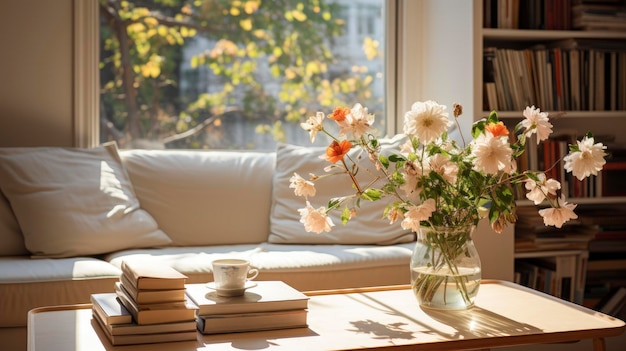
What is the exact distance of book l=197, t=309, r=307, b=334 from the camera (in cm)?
189

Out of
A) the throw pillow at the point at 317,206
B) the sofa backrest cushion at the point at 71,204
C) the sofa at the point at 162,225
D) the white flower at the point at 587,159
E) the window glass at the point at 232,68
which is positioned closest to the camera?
the white flower at the point at 587,159

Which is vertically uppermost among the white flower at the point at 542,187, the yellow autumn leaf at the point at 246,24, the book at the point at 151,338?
the yellow autumn leaf at the point at 246,24

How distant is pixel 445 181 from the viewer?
201cm

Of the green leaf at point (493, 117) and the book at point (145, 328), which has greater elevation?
the green leaf at point (493, 117)

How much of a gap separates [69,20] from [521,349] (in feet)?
7.87

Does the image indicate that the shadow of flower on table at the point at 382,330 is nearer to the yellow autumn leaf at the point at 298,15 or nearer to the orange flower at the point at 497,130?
the orange flower at the point at 497,130

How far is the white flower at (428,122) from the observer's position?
1.94m

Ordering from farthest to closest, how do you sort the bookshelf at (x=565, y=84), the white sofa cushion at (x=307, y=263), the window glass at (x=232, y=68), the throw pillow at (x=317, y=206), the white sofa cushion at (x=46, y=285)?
the window glass at (x=232, y=68) < the bookshelf at (x=565, y=84) < the throw pillow at (x=317, y=206) < the white sofa cushion at (x=307, y=263) < the white sofa cushion at (x=46, y=285)

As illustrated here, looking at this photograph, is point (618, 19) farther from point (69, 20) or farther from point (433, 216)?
point (69, 20)

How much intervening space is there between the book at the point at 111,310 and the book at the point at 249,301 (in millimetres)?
164

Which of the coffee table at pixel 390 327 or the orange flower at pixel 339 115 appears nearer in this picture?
the coffee table at pixel 390 327

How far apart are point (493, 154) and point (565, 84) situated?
2012 mm

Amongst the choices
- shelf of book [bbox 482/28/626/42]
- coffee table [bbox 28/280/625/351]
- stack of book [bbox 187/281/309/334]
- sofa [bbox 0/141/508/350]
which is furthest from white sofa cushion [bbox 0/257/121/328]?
shelf of book [bbox 482/28/626/42]

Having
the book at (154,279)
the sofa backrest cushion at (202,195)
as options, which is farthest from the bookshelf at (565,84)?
Answer: the book at (154,279)
